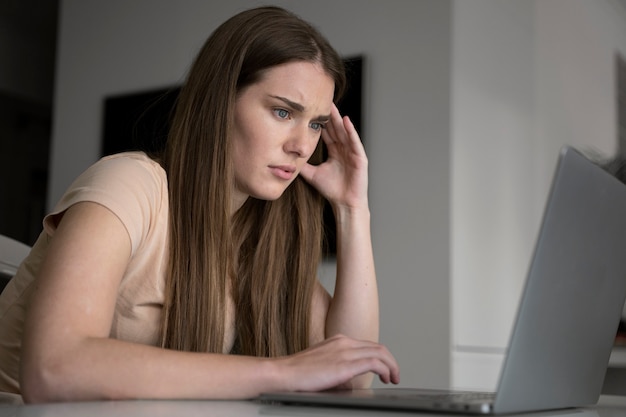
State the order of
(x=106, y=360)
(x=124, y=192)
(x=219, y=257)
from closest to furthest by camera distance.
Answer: (x=106, y=360) < (x=124, y=192) < (x=219, y=257)

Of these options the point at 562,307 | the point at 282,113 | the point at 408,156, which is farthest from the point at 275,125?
the point at 408,156

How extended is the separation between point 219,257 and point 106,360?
1.48ft

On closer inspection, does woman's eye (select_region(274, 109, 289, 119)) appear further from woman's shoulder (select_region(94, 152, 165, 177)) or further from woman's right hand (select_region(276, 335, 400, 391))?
woman's right hand (select_region(276, 335, 400, 391))

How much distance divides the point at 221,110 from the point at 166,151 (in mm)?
120

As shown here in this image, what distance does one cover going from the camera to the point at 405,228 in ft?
10.7

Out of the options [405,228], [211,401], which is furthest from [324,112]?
[405,228]

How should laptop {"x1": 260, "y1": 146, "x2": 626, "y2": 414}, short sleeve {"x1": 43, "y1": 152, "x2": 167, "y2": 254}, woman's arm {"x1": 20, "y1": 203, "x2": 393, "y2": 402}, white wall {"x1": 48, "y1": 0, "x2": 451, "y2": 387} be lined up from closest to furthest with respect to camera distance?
1. laptop {"x1": 260, "y1": 146, "x2": 626, "y2": 414}
2. woman's arm {"x1": 20, "y1": 203, "x2": 393, "y2": 402}
3. short sleeve {"x1": 43, "y1": 152, "x2": 167, "y2": 254}
4. white wall {"x1": 48, "y1": 0, "x2": 451, "y2": 387}

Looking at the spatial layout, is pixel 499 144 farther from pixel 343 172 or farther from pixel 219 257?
pixel 219 257

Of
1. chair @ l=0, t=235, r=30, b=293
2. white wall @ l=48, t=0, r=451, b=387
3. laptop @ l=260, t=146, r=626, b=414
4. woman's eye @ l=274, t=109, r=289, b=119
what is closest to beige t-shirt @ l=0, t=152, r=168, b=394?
chair @ l=0, t=235, r=30, b=293

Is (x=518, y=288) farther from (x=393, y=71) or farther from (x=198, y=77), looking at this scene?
(x=198, y=77)

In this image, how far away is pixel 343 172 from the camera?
5.53ft

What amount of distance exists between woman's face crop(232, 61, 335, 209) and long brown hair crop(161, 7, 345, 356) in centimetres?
3

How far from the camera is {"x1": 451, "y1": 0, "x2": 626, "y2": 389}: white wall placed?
321 cm

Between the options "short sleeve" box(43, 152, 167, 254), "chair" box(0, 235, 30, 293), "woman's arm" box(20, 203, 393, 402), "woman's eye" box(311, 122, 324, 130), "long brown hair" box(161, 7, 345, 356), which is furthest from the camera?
"woman's eye" box(311, 122, 324, 130)
